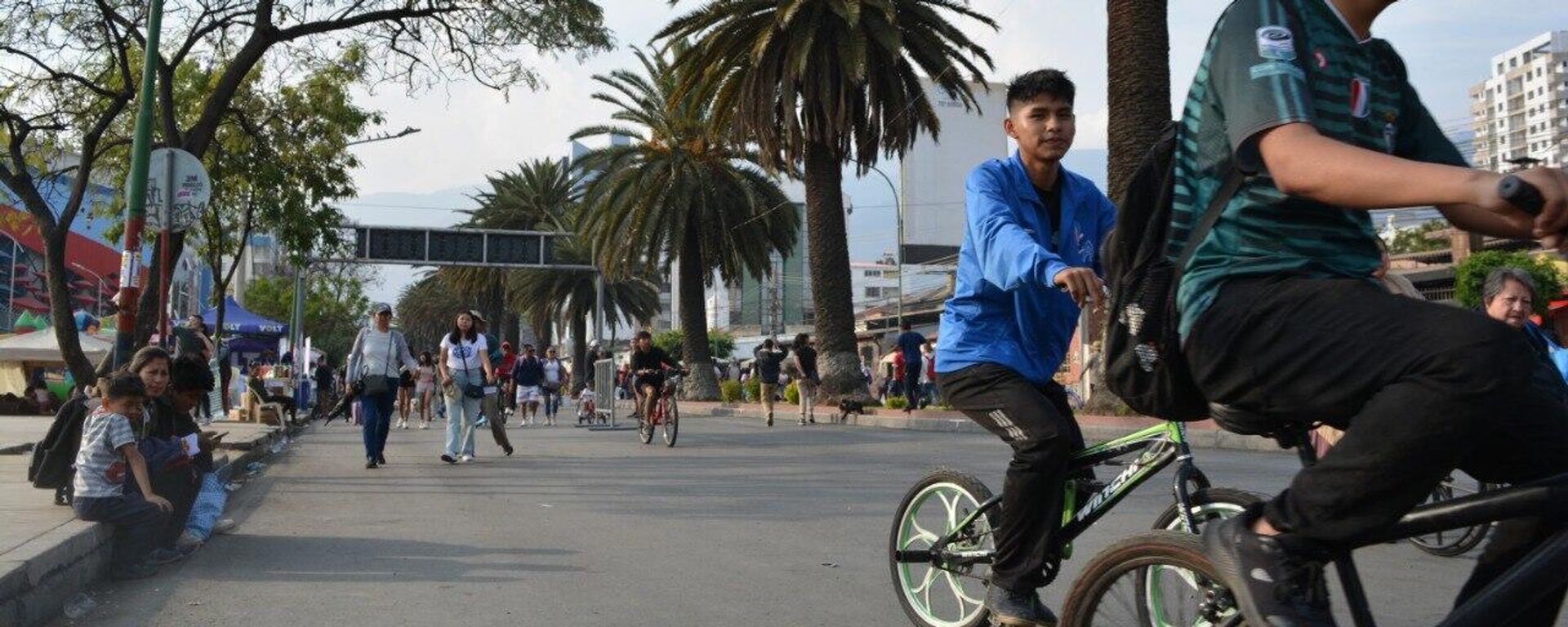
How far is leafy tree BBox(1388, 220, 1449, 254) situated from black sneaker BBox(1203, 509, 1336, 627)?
66857 millimetres

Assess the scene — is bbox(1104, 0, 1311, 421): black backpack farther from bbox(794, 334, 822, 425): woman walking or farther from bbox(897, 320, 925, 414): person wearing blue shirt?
bbox(897, 320, 925, 414): person wearing blue shirt

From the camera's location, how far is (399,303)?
90250mm

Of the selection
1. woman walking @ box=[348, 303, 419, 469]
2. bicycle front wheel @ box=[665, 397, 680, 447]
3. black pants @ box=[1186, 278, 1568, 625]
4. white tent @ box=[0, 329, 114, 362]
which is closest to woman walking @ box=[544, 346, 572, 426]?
white tent @ box=[0, 329, 114, 362]

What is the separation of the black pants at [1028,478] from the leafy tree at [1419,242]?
65.4 meters

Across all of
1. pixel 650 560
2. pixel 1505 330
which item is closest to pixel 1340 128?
pixel 1505 330

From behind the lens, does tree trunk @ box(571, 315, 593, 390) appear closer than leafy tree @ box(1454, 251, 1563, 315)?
No

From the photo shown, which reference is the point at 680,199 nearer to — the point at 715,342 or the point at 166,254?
the point at 166,254

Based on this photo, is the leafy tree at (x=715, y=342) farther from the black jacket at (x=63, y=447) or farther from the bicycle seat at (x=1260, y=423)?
the bicycle seat at (x=1260, y=423)

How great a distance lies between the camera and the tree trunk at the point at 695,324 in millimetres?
35594

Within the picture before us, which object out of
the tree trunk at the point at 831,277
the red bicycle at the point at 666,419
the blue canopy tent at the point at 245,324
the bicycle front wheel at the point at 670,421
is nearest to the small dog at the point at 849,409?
the tree trunk at the point at 831,277

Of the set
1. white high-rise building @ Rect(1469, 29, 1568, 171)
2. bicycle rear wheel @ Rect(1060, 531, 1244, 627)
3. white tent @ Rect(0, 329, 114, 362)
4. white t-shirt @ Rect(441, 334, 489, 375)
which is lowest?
bicycle rear wheel @ Rect(1060, 531, 1244, 627)

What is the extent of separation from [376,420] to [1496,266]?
63.8 ft

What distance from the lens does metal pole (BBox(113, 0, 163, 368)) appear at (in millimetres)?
10328

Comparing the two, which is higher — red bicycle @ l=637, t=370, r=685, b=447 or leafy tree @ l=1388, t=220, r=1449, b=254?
leafy tree @ l=1388, t=220, r=1449, b=254
